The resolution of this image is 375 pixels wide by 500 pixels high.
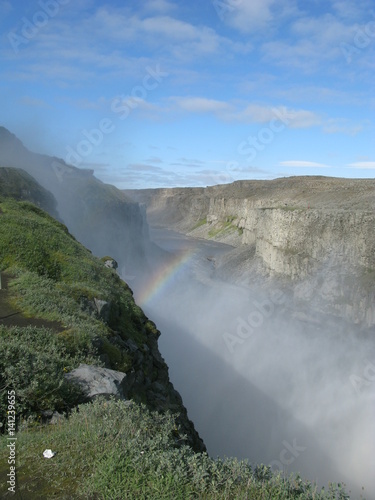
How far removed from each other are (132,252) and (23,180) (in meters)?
42.2

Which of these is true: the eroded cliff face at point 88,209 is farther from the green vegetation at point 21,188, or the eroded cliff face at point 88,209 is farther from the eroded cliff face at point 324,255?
the eroded cliff face at point 324,255

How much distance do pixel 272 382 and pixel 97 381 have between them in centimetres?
3744

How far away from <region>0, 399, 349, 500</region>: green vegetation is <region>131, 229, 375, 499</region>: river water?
1649 cm

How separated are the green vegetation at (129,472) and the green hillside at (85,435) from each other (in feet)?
0.04

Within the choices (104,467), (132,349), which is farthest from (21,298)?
(104,467)

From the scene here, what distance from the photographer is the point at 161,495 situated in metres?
4.66

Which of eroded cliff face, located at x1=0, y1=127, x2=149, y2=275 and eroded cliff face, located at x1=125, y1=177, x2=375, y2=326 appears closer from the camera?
eroded cliff face, located at x1=125, y1=177, x2=375, y2=326

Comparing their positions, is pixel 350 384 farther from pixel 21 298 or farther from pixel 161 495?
pixel 161 495

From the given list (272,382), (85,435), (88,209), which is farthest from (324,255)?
(85,435)

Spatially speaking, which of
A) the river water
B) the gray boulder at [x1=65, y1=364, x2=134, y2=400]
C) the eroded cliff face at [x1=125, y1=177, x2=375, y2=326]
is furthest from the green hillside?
the eroded cliff face at [x1=125, y1=177, x2=375, y2=326]

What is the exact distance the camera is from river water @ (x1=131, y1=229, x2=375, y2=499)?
1197 inches

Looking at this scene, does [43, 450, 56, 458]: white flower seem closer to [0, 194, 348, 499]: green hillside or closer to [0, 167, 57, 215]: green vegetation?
[0, 194, 348, 499]: green hillside

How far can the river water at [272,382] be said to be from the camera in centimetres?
3041

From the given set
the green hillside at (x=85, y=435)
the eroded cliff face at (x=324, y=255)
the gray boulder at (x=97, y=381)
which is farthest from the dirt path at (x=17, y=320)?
the eroded cliff face at (x=324, y=255)
